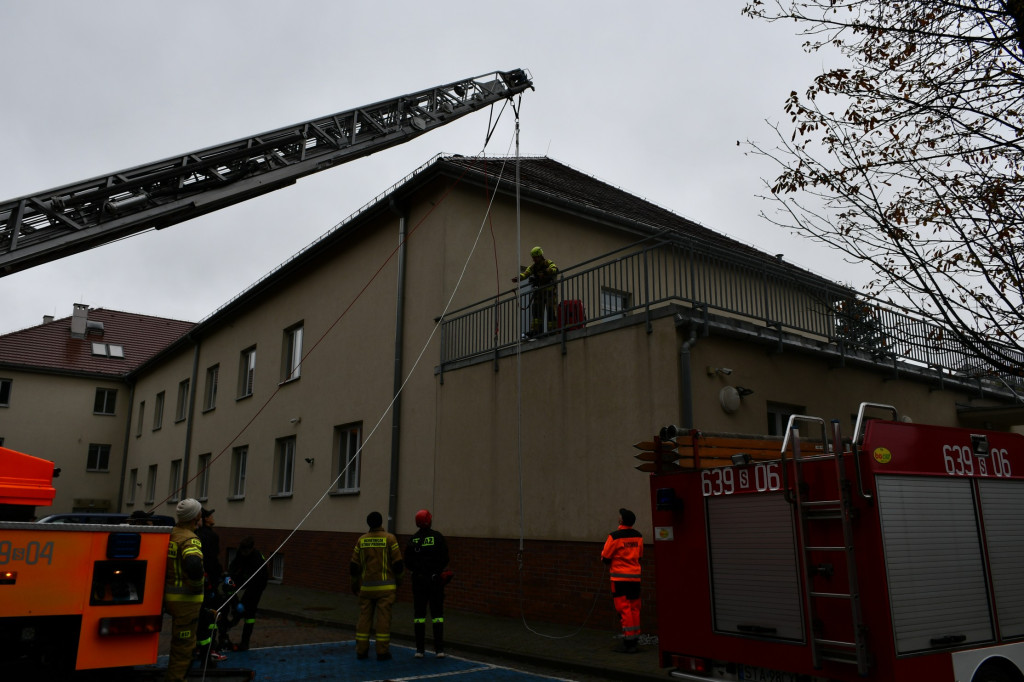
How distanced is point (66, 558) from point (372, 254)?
12.6 m

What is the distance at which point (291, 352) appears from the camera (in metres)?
21.2

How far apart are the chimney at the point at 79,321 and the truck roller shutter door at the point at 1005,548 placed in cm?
4274

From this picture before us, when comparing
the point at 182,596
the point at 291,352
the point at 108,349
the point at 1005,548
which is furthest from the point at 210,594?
the point at 108,349

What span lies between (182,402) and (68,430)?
1170 centimetres

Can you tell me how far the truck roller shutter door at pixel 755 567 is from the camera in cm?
563

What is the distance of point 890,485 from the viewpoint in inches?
211

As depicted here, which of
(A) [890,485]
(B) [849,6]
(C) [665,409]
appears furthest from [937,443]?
(B) [849,6]

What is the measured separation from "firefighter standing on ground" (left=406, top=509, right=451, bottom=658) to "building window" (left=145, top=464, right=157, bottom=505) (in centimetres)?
2345

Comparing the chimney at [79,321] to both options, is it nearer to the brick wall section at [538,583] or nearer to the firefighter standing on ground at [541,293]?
the brick wall section at [538,583]

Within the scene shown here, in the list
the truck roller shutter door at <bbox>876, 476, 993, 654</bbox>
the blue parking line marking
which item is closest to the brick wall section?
the blue parking line marking

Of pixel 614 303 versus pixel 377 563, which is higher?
pixel 614 303

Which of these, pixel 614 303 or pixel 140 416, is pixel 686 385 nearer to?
pixel 614 303

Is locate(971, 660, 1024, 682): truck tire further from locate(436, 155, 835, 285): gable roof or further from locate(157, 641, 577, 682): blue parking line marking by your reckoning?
locate(436, 155, 835, 285): gable roof

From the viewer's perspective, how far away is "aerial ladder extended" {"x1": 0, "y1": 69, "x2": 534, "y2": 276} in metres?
8.86
